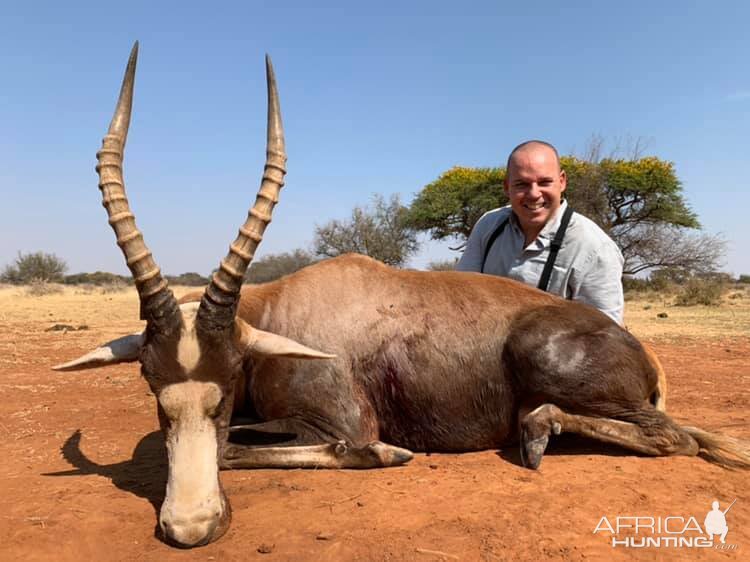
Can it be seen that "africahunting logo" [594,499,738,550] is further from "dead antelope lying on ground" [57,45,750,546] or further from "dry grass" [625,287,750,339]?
"dry grass" [625,287,750,339]

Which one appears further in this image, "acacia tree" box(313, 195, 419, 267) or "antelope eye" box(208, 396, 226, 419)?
"acacia tree" box(313, 195, 419, 267)

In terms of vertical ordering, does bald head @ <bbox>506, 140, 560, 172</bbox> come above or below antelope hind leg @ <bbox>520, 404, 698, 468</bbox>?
above

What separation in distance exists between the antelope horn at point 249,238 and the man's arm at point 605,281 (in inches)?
130

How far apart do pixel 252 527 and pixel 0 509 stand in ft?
5.27

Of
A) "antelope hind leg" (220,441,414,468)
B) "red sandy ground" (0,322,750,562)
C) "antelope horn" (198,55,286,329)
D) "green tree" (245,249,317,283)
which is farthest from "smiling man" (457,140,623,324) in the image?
"green tree" (245,249,317,283)

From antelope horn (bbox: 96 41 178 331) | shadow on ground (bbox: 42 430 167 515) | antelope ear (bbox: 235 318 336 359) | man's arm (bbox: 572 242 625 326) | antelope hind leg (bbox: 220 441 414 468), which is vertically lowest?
shadow on ground (bbox: 42 430 167 515)

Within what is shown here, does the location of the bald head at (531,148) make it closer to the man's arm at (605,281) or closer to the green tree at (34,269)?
the man's arm at (605,281)

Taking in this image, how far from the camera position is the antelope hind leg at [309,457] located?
4207 millimetres

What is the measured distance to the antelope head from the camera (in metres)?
3.19

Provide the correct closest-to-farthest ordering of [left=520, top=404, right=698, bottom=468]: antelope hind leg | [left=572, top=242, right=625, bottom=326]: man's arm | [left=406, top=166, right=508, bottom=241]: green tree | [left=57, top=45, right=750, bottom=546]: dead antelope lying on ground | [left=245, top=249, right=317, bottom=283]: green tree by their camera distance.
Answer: [left=57, top=45, right=750, bottom=546]: dead antelope lying on ground < [left=520, top=404, right=698, bottom=468]: antelope hind leg < [left=572, top=242, right=625, bottom=326]: man's arm < [left=406, top=166, right=508, bottom=241]: green tree < [left=245, top=249, right=317, bottom=283]: green tree

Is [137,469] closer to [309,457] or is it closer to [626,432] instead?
[309,457]

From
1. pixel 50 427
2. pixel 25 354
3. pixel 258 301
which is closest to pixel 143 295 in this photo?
pixel 258 301

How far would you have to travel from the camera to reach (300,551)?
2.98 metres

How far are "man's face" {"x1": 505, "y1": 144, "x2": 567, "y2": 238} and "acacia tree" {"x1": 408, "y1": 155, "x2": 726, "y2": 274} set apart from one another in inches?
977
